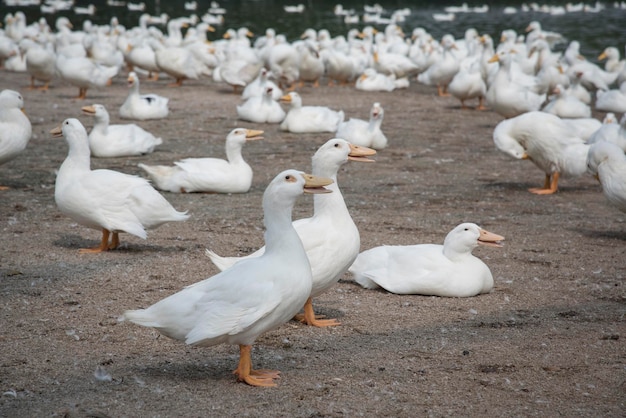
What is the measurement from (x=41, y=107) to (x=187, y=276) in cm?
950

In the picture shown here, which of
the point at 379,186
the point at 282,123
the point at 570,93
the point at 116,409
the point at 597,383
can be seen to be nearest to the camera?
the point at 116,409

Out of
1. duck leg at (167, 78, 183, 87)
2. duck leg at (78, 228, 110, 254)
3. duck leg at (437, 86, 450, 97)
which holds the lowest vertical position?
duck leg at (167, 78, 183, 87)

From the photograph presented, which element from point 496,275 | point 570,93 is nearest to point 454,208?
point 496,275

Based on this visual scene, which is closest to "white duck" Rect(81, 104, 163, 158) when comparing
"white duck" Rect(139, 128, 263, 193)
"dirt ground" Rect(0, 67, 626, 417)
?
"dirt ground" Rect(0, 67, 626, 417)

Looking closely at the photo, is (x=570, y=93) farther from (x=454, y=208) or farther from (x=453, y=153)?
(x=454, y=208)

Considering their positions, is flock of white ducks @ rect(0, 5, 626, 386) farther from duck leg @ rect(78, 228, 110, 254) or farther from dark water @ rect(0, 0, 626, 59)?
dark water @ rect(0, 0, 626, 59)

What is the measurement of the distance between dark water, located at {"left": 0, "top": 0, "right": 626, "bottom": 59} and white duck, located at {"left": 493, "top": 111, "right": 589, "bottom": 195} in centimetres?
1780

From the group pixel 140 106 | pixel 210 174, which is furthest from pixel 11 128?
pixel 140 106

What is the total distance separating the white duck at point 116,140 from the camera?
35.4 ft

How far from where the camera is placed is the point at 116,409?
416 centimetres

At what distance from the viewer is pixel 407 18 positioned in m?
41.9

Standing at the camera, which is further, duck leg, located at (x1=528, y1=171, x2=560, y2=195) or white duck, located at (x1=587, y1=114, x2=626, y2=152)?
white duck, located at (x1=587, y1=114, x2=626, y2=152)

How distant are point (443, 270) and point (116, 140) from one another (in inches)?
235

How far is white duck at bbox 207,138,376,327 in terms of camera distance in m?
5.32
